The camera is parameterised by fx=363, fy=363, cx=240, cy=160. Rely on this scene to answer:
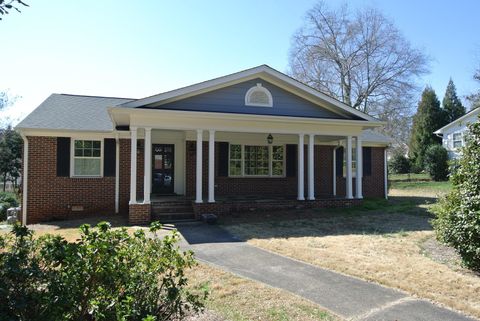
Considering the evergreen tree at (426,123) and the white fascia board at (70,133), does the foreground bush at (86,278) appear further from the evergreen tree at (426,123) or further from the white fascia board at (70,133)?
the evergreen tree at (426,123)

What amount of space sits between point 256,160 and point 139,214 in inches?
259

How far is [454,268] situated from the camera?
22.4ft

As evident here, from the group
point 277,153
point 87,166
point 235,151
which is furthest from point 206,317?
point 277,153

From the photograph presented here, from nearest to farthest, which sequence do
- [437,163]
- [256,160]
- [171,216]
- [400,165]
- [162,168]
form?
[171,216], [162,168], [256,160], [437,163], [400,165]

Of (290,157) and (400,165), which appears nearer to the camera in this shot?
(290,157)

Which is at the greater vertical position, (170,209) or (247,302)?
(170,209)

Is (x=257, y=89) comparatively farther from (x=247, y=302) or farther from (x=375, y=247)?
(x=247, y=302)

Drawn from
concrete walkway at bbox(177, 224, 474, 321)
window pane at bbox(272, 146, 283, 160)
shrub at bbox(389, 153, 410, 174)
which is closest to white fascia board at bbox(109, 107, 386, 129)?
window pane at bbox(272, 146, 283, 160)

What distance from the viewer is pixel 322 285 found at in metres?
5.83

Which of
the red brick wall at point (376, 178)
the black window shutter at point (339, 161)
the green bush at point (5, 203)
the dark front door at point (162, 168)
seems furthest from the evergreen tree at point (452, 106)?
the green bush at point (5, 203)

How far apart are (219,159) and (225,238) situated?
21.5ft

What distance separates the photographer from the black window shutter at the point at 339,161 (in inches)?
701

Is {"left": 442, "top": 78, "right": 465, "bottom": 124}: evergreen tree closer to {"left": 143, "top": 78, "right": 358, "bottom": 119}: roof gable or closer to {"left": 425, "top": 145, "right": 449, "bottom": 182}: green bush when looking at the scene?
{"left": 425, "top": 145, "right": 449, "bottom": 182}: green bush

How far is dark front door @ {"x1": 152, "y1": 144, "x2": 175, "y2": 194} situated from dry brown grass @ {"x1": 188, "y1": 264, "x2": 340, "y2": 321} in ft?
31.1
